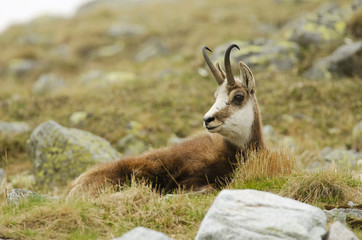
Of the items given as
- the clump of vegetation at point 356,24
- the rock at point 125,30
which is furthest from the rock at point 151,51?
the clump of vegetation at point 356,24

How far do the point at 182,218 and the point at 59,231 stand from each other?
5.12ft

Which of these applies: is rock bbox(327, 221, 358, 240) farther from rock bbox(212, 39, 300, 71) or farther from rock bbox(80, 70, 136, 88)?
rock bbox(80, 70, 136, 88)

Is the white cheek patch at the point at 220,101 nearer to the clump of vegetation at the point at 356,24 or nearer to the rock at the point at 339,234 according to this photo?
the rock at the point at 339,234

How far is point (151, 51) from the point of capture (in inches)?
1055

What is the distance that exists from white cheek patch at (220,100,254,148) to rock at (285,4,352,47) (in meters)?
14.0

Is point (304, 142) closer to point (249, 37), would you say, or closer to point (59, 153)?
point (59, 153)

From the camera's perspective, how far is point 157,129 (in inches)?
578

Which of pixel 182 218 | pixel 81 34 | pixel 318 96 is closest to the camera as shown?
pixel 182 218

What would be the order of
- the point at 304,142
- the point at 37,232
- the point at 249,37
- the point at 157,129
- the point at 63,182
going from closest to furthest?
the point at 37,232 < the point at 63,182 < the point at 304,142 < the point at 157,129 < the point at 249,37

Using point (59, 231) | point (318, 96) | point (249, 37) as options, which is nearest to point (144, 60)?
point (249, 37)

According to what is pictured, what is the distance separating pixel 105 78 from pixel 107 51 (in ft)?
24.3

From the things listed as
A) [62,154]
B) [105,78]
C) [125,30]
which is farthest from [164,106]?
[125,30]

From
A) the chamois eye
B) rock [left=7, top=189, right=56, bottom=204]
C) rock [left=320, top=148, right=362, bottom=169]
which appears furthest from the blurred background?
rock [left=7, top=189, right=56, bottom=204]

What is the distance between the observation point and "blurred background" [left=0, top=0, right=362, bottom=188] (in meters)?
13.0
